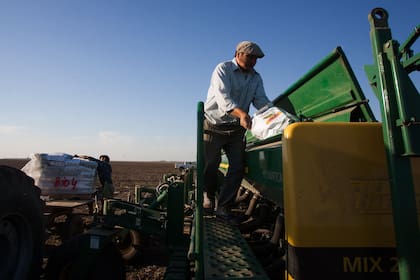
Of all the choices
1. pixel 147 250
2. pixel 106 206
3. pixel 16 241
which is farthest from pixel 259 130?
pixel 147 250

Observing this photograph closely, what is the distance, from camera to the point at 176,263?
105 inches

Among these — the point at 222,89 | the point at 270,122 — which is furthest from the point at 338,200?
the point at 222,89

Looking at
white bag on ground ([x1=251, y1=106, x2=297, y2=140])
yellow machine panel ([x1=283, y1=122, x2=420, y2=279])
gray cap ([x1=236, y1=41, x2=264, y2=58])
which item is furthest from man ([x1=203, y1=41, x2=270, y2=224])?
yellow machine panel ([x1=283, y1=122, x2=420, y2=279])

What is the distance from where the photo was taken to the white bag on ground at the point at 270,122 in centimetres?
246

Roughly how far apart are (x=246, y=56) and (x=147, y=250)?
3.01 m

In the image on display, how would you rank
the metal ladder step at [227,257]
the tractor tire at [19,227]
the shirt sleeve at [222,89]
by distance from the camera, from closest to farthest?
the metal ladder step at [227,257] → the tractor tire at [19,227] → the shirt sleeve at [222,89]

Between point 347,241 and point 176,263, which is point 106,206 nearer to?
point 176,263

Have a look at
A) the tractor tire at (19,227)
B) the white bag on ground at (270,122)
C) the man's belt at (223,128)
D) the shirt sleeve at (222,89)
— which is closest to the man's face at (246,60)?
the shirt sleeve at (222,89)

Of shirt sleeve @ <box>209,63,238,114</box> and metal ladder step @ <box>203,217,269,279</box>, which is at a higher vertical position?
shirt sleeve @ <box>209,63,238,114</box>

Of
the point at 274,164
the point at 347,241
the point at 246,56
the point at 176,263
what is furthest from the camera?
the point at 246,56

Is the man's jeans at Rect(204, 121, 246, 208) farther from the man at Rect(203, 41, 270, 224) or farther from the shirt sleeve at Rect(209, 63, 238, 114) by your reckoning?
the shirt sleeve at Rect(209, 63, 238, 114)

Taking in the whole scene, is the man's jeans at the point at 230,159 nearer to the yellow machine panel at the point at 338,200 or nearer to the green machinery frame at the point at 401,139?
the yellow machine panel at the point at 338,200

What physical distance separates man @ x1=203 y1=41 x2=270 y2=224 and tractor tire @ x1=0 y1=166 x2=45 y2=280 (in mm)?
1664

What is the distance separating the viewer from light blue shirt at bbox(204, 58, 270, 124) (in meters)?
3.31
